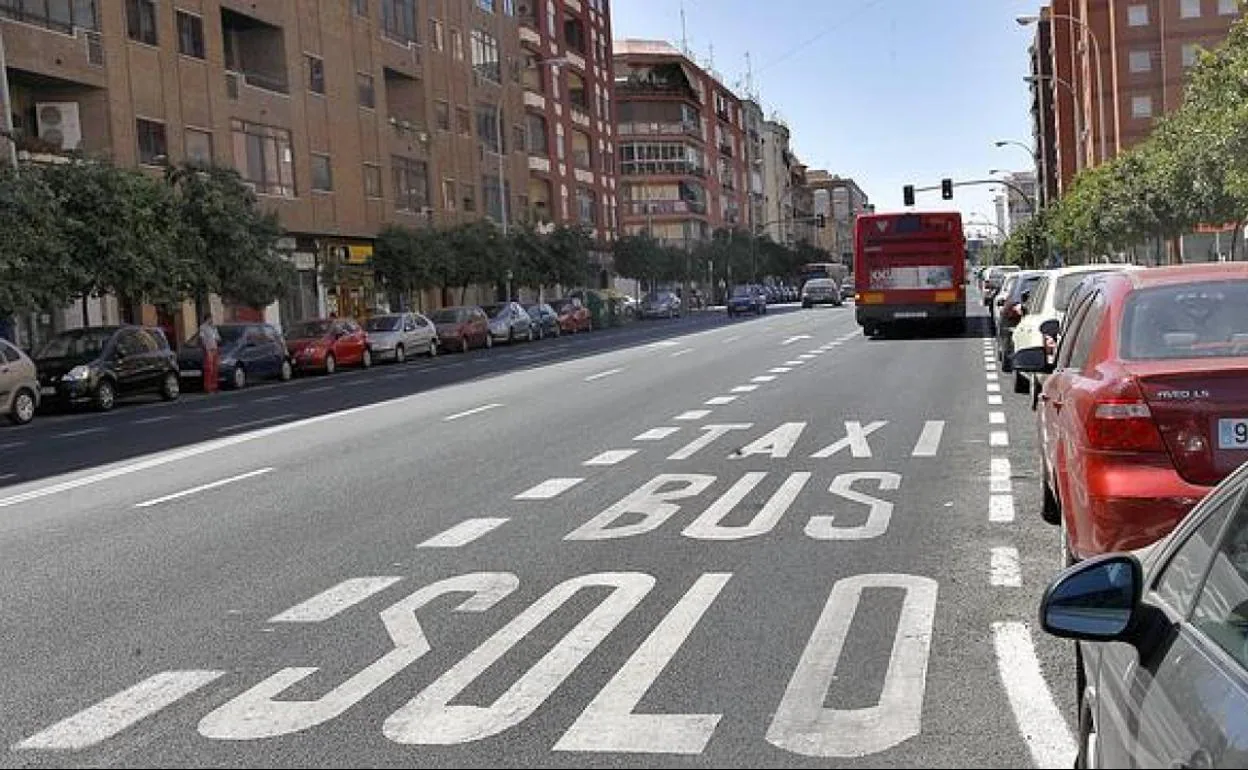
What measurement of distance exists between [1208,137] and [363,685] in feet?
82.0

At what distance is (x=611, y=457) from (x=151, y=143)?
28.4m

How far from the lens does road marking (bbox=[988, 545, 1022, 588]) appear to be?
677 centimetres

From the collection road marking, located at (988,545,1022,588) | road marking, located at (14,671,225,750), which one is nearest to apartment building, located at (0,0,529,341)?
road marking, located at (14,671,225,750)

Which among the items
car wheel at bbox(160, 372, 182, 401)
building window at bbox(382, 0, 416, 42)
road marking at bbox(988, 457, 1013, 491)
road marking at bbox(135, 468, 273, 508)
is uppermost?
building window at bbox(382, 0, 416, 42)

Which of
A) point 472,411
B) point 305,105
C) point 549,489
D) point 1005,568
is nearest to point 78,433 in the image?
point 472,411

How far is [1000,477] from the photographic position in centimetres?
1027

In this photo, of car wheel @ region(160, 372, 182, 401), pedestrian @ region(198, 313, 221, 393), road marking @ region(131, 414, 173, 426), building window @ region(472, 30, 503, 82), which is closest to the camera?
road marking @ region(131, 414, 173, 426)

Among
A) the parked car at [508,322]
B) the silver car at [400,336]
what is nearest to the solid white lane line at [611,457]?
the silver car at [400,336]

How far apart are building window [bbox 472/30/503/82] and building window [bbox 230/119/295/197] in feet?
→ 64.4

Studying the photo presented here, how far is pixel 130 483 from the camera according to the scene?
12.1 m

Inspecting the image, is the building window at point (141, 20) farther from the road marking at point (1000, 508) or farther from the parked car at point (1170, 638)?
the parked car at point (1170, 638)

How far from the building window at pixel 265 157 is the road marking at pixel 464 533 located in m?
33.7

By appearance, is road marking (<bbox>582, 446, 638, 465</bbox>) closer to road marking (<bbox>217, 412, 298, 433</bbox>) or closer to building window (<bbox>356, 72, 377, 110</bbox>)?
road marking (<bbox>217, 412, 298, 433</bbox>)

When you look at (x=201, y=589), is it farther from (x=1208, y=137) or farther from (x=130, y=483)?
(x=1208, y=137)
